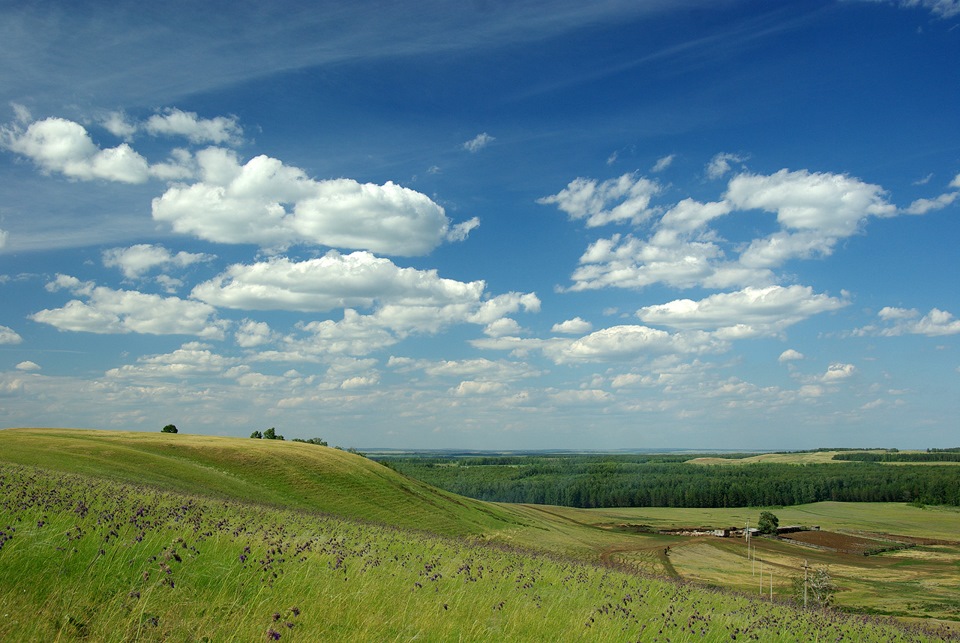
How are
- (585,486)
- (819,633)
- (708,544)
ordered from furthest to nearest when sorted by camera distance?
1. (585,486)
2. (708,544)
3. (819,633)

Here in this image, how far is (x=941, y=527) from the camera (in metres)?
132

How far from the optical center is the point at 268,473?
61281mm

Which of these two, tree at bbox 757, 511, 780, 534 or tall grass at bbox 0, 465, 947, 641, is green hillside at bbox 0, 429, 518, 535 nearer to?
tall grass at bbox 0, 465, 947, 641

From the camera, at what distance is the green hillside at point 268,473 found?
47656 millimetres

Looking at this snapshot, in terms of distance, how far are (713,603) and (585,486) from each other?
185 meters

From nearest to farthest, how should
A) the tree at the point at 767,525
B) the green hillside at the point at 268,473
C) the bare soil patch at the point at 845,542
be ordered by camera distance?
the green hillside at the point at 268,473 < the bare soil patch at the point at 845,542 < the tree at the point at 767,525

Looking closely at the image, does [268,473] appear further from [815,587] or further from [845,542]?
[845,542]

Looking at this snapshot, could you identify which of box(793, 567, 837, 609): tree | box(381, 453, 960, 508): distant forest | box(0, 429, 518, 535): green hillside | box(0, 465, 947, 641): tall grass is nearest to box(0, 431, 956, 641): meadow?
box(0, 465, 947, 641): tall grass

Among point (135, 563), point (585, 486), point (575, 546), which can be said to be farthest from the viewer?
point (585, 486)

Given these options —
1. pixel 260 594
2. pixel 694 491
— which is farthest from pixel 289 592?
pixel 694 491

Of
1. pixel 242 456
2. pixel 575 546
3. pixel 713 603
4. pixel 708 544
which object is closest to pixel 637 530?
pixel 708 544

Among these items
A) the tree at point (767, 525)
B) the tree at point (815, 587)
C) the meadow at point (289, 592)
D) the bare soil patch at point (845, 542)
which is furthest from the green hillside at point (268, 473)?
the tree at point (767, 525)

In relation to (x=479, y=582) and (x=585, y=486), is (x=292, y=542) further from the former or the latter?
(x=585, y=486)

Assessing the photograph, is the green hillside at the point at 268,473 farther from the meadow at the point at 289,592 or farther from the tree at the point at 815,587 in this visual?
the meadow at the point at 289,592
